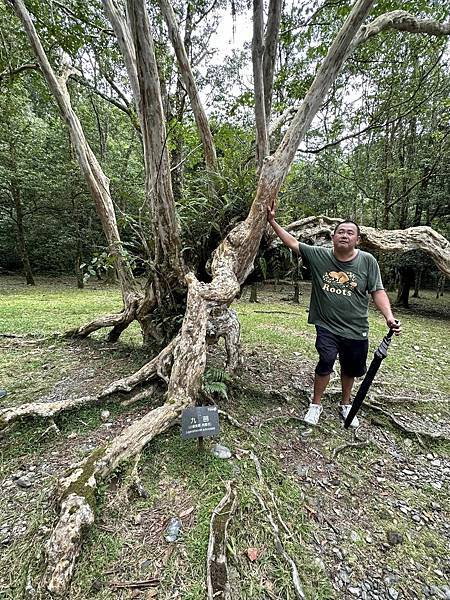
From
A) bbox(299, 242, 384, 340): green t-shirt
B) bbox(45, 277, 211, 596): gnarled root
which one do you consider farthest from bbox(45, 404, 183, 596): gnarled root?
bbox(299, 242, 384, 340): green t-shirt

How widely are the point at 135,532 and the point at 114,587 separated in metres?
0.30

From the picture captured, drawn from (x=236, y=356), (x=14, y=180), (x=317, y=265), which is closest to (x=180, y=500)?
(x=236, y=356)

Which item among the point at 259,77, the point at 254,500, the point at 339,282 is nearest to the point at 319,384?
the point at 339,282

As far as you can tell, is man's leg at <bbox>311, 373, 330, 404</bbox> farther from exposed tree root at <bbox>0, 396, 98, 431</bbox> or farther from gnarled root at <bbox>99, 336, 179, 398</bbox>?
exposed tree root at <bbox>0, 396, 98, 431</bbox>

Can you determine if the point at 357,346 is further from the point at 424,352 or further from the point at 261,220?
the point at 424,352

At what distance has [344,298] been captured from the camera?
9.69 ft

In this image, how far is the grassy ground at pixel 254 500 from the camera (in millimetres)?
1647

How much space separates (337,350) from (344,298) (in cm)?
50

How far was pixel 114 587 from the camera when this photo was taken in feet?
5.05

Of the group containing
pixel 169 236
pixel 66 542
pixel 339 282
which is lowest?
pixel 66 542

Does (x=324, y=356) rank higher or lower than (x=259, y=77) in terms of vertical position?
lower

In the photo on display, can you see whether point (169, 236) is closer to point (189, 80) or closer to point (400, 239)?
point (189, 80)

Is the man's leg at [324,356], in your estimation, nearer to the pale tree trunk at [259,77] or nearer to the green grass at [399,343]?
the green grass at [399,343]

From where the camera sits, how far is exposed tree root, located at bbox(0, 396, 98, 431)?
2.58 m
